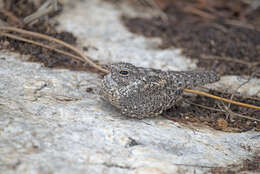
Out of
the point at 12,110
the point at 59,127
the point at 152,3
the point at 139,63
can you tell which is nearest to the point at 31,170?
the point at 59,127

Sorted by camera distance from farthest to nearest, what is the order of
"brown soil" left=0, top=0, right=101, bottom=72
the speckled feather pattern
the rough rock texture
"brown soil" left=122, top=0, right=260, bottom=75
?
"brown soil" left=122, top=0, right=260, bottom=75 < "brown soil" left=0, top=0, right=101, bottom=72 < the speckled feather pattern < the rough rock texture

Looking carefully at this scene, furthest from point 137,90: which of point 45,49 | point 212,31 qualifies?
point 212,31

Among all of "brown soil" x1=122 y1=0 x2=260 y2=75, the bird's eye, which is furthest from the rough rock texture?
"brown soil" x1=122 y1=0 x2=260 y2=75

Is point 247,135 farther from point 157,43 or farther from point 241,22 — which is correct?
point 241,22

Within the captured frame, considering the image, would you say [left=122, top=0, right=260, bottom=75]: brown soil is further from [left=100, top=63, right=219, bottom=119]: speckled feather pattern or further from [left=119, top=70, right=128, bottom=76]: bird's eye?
[left=119, top=70, right=128, bottom=76]: bird's eye

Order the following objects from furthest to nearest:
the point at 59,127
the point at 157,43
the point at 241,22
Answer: the point at 241,22, the point at 157,43, the point at 59,127

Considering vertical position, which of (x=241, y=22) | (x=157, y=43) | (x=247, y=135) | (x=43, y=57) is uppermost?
(x=241, y=22)
